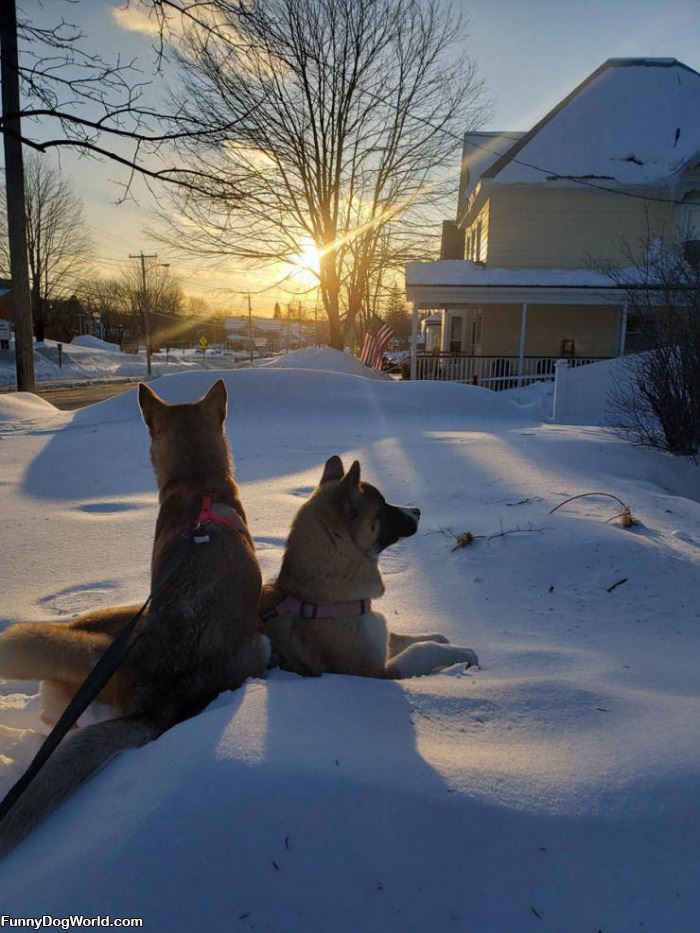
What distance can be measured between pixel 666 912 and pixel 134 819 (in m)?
1.31

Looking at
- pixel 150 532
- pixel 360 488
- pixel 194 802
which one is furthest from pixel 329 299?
pixel 194 802

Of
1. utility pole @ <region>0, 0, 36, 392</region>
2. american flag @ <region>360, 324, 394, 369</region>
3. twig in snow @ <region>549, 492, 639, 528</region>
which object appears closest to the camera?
Result: twig in snow @ <region>549, 492, 639, 528</region>

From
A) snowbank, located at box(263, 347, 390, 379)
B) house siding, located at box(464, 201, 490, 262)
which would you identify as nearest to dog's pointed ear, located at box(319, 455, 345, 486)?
snowbank, located at box(263, 347, 390, 379)

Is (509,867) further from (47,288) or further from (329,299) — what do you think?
(47,288)

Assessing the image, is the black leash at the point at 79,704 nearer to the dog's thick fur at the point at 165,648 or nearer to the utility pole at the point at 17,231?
the dog's thick fur at the point at 165,648

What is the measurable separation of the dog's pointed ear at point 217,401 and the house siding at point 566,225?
2248 centimetres

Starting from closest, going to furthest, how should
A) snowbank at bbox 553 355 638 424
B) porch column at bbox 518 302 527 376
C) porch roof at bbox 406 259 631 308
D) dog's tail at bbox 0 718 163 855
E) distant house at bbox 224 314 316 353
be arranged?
dog's tail at bbox 0 718 163 855 < snowbank at bbox 553 355 638 424 < porch roof at bbox 406 259 631 308 < porch column at bbox 518 302 527 376 < distant house at bbox 224 314 316 353

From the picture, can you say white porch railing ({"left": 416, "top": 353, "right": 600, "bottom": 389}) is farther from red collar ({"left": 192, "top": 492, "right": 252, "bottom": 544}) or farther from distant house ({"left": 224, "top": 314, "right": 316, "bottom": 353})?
distant house ({"left": 224, "top": 314, "right": 316, "bottom": 353})

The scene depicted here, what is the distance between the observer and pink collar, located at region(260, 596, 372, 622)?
2.85m

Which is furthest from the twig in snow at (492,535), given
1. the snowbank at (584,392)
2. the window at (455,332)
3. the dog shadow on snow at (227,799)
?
the window at (455,332)

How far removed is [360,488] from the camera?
305 centimetres

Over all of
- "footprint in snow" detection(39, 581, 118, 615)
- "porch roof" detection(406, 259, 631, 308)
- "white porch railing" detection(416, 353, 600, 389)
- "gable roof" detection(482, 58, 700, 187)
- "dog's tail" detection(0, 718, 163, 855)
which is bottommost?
"footprint in snow" detection(39, 581, 118, 615)

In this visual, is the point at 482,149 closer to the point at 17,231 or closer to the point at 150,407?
the point at 17,231

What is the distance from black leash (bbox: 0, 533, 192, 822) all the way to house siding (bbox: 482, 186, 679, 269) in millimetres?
23882
